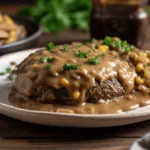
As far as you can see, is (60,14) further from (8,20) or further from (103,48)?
(103,48)

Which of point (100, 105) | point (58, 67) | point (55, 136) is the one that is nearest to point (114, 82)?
point (100, 105)

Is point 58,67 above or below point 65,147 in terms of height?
above

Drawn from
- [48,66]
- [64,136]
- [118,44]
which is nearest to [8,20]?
[118,44]

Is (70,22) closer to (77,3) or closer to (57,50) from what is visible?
(77,3)

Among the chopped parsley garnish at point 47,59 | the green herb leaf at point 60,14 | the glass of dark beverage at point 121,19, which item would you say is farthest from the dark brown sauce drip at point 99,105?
the green herb leaf at point 60,14

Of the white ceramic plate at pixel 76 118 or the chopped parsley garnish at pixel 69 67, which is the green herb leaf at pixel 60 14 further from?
the white ceramic plate at pixel 76 118

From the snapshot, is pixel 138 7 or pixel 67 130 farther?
pixel 138 7

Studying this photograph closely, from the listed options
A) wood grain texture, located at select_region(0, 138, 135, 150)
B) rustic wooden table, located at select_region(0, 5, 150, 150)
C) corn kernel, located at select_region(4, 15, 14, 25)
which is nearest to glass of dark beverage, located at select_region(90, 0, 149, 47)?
corn kernel, located at select_region(4, 15, 14, 25)
